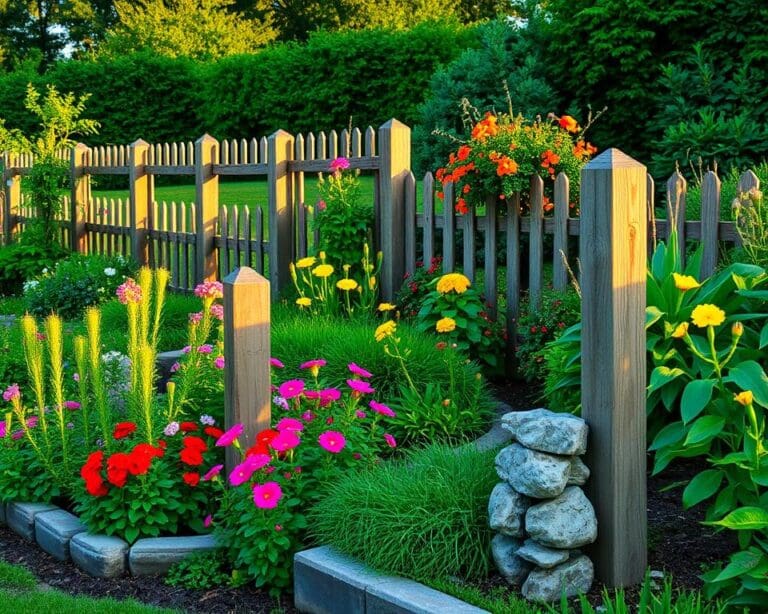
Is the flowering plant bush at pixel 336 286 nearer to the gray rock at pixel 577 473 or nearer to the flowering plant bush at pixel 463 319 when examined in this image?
the flowering plant bush at pixel 463 319

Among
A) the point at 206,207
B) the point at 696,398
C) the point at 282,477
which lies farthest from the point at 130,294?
the point at 206,207

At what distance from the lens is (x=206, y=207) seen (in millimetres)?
9594

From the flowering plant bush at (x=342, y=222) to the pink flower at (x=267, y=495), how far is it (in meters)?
3.69

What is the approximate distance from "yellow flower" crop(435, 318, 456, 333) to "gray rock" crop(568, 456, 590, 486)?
7.90 ft

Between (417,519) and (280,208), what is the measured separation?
17.0 feet

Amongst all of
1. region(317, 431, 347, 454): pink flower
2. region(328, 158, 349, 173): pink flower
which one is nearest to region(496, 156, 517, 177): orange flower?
region(328, 158, 349, 173): pink flower

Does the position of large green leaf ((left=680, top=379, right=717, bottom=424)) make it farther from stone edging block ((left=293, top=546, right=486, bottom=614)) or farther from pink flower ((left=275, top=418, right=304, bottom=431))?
pink flower ((left=275, top=418, right=304, bottom=431))

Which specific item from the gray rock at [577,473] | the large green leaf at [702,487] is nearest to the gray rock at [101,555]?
the gray rock at [577,473]

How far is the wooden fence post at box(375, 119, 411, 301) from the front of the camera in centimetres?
707

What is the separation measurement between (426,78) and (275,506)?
559 inches

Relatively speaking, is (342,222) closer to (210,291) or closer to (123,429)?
(210,291)

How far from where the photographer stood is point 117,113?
22000mm

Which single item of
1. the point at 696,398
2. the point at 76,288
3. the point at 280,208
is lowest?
the point at 696,398

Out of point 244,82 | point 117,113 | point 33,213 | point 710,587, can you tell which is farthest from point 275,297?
point 117,113
